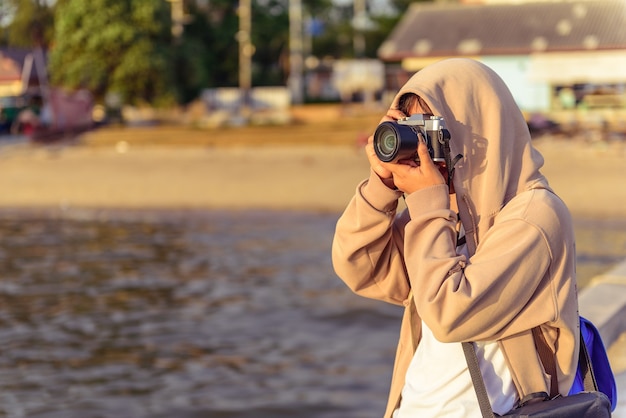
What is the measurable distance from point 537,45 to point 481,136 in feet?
102

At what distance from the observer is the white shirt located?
2256 millimetres

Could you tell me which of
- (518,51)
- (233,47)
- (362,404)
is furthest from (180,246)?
(233,47)

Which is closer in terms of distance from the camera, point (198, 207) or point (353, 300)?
point (353, 300)

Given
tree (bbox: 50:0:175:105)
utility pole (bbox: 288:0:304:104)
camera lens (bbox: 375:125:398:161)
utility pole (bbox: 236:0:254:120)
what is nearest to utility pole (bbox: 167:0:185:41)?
tree (bbox: 50:0:175:105)

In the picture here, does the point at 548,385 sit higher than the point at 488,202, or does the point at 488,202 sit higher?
the point at 488,202

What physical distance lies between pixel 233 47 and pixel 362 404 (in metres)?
36.4

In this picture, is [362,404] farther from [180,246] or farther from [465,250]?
[180,246]

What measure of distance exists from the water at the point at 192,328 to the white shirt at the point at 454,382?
368cm

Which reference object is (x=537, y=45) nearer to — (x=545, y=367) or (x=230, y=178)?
(x=230, y=178)

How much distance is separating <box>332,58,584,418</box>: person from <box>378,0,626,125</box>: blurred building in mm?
28190

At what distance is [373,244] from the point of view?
247 centimetres

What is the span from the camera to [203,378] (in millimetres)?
6715

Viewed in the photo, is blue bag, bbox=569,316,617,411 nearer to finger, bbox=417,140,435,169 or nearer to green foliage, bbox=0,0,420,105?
finger, bbox=417,140,435,169

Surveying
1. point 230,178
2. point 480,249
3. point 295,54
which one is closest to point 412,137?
point 480,249
